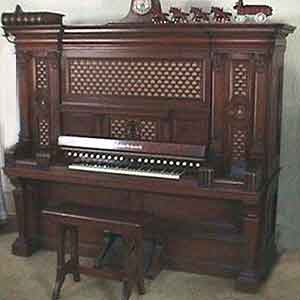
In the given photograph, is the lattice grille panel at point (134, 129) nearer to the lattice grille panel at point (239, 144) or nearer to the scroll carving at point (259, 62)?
the lattice grille panel at point (239, 144)

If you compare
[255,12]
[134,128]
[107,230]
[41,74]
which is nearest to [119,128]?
[134,128]

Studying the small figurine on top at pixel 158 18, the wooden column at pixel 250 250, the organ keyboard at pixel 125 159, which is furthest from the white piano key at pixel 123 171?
the small figurine on top at pixel 158 18

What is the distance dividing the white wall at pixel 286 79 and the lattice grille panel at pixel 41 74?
55cm

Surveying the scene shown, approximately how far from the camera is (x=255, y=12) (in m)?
3.40

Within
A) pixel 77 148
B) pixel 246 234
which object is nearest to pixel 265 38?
pixel 246 234

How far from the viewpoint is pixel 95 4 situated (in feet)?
13.5

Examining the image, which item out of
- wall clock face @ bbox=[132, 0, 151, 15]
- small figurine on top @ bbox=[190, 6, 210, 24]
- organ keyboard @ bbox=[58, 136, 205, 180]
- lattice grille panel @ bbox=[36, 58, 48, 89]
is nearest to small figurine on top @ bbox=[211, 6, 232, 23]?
small figurine on top @ bbox=[190, 6, 210, 24]

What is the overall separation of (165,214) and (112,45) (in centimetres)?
112

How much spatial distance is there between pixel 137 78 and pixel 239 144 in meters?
0.76

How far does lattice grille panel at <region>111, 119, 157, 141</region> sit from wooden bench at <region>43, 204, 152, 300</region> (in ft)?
1.89

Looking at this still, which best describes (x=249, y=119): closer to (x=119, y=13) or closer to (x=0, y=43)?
(x=119, y=13)

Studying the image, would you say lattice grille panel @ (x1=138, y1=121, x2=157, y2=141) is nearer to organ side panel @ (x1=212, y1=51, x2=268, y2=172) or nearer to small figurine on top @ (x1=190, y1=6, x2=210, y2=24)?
organ side panel @ (x1=212, y1=51, x2=268, y2=172)

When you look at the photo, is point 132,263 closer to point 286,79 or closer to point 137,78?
point 137,78

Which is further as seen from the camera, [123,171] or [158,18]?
[158,18]
